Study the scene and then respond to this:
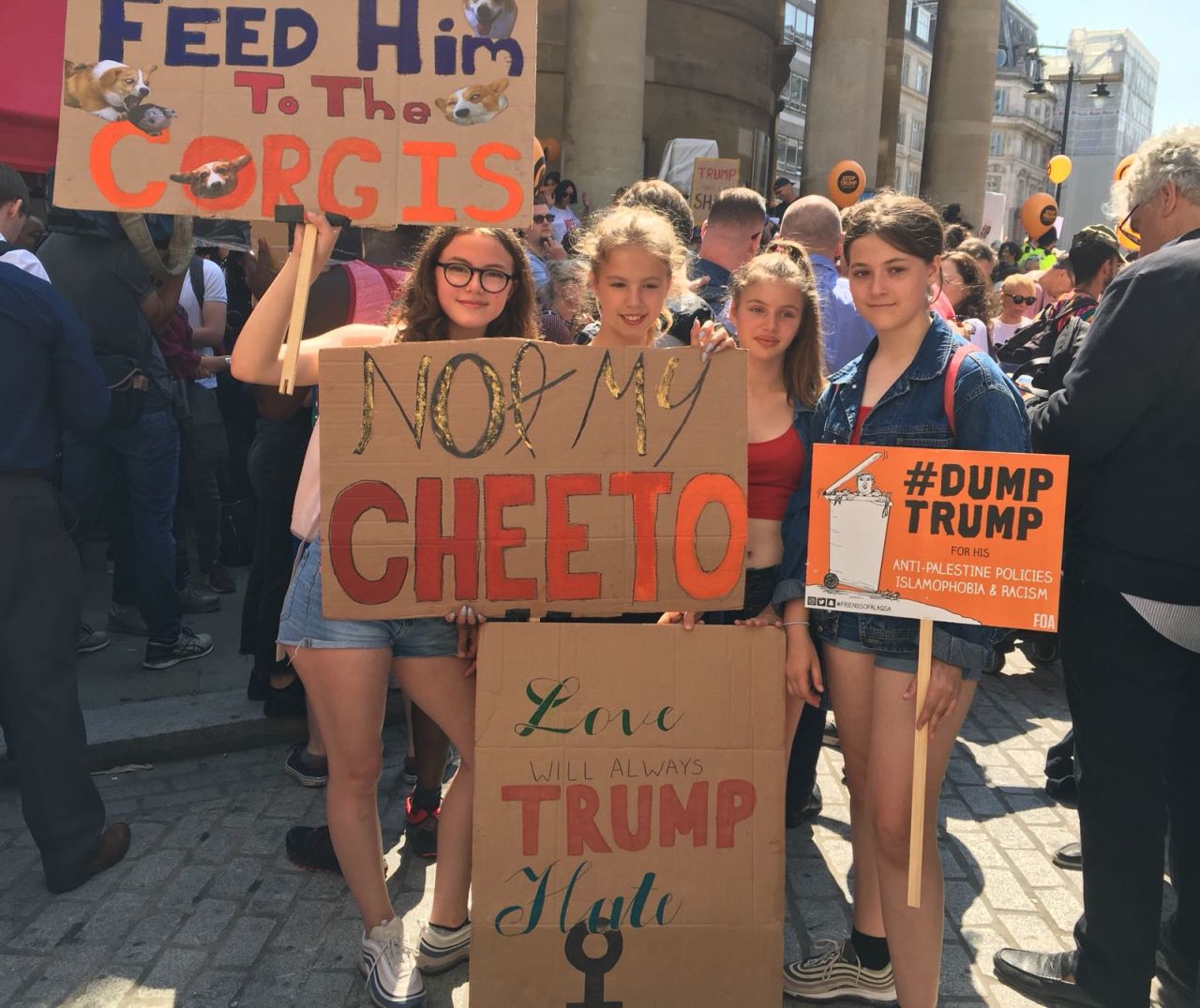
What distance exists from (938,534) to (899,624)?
0.93ft

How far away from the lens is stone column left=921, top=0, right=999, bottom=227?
21156mm

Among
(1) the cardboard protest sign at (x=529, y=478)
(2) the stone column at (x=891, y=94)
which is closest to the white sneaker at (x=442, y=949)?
(1) the cardboard protest sign at (x=529, y=478)

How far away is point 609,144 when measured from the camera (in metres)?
14.4

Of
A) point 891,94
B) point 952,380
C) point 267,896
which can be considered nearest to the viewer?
point 952,380

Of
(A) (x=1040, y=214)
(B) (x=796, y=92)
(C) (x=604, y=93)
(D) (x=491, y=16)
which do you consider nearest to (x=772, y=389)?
(D) (x=491, y=16)

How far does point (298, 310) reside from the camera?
8.52 ft

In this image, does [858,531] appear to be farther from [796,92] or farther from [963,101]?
[796,92]

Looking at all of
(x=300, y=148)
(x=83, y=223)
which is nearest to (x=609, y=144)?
(x=83, y=223)

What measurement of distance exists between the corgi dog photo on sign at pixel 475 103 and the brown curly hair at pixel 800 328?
88cm

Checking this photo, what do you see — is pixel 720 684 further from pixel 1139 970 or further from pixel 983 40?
pixel 983 40

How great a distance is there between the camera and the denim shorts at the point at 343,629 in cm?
274

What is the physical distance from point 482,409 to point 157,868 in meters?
2.20

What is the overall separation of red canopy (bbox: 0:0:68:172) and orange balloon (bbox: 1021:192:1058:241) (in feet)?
42.9

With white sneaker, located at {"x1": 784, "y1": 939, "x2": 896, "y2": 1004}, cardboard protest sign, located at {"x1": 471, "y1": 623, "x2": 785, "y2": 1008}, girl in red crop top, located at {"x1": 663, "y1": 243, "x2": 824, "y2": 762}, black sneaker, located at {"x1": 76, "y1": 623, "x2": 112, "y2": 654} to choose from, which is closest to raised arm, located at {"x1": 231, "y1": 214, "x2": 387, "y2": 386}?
cardboard protest sign, located at {"x1": 471, "y1": 623, "x2": 785, "y2": 1008}
